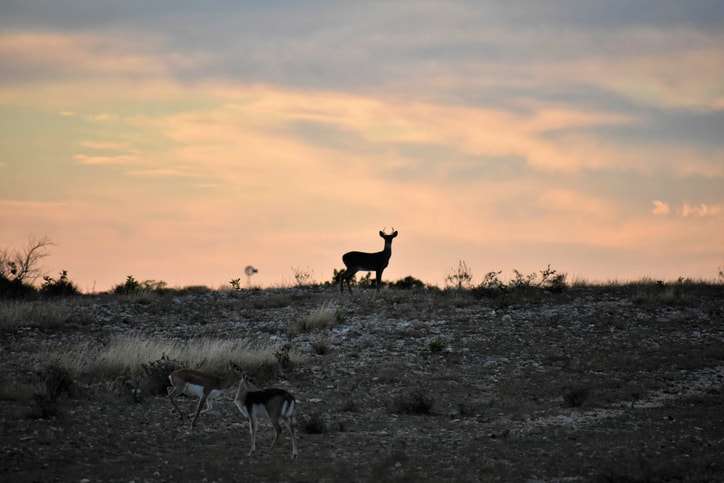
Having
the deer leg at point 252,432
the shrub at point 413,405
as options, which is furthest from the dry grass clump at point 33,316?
the deer leg at point 252,432

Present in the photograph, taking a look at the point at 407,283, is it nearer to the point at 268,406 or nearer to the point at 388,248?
the point at 388,248

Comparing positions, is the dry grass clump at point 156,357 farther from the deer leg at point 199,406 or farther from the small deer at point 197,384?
the deer leg at point 199,406

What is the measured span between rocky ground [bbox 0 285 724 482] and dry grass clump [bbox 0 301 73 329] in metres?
0.27

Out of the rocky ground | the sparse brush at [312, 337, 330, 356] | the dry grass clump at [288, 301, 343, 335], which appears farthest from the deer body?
the dry grass clump at [288, 301, 343, 335]

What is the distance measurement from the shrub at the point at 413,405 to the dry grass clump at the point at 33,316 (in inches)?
464

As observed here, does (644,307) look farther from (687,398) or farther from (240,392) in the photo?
(240,392)

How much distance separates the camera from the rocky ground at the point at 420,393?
1330 cm

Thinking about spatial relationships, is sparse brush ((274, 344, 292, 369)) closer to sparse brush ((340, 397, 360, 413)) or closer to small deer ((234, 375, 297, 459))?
sparse brush ((340, 397, 360, 413))

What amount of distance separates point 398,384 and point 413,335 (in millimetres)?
4562

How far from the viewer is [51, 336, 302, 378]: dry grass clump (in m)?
19.1

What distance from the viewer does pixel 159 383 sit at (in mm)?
18250

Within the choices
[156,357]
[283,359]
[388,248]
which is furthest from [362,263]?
[156,357]

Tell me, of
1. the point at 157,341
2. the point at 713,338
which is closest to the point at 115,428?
the point at 157,341

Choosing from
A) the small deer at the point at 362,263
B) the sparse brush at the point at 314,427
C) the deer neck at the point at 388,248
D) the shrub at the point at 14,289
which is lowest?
the sparse brush at the point at 314,427
